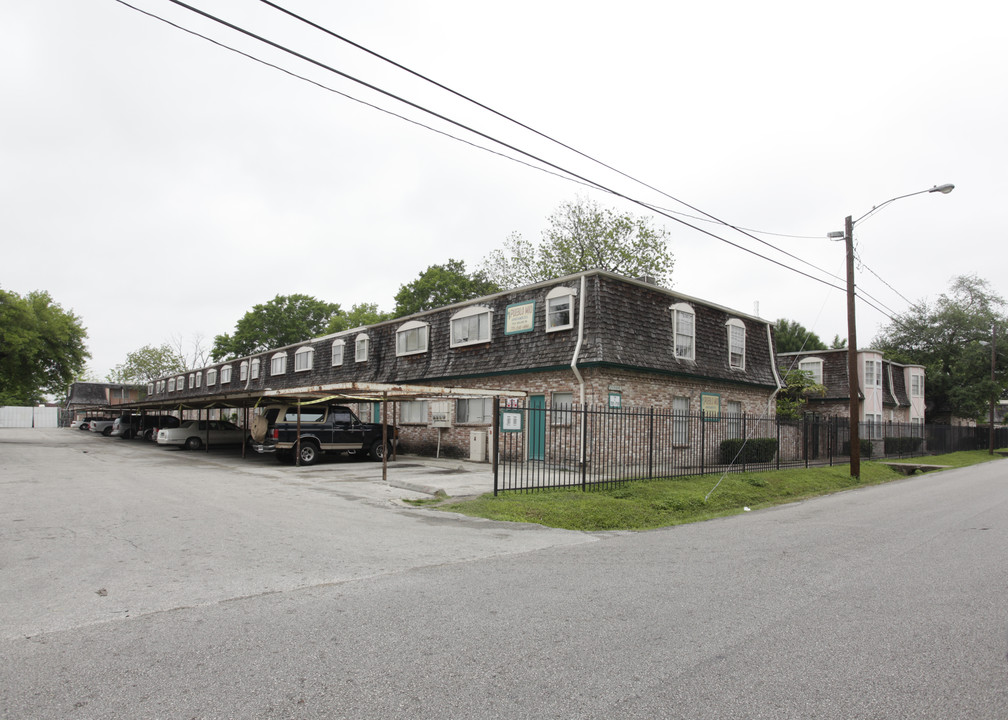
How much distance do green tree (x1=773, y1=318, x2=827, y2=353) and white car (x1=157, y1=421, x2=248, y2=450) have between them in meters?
38.3

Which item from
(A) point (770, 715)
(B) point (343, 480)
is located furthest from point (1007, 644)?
(B) point (343, 480)

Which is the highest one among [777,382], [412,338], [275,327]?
[275,327]

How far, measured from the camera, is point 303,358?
3462cm

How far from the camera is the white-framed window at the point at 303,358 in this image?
33.9m

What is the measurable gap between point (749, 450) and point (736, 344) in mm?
5671

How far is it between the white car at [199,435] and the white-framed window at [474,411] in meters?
12.5

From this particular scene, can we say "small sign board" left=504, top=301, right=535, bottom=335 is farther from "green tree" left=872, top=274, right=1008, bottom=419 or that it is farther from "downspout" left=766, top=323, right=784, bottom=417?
"green tree" left=872, top=274, right=1008, bottom=419

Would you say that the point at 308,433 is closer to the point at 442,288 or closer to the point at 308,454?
the point at 308,454

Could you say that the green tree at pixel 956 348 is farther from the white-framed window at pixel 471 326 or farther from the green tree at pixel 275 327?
the green tree at pixel 275 327

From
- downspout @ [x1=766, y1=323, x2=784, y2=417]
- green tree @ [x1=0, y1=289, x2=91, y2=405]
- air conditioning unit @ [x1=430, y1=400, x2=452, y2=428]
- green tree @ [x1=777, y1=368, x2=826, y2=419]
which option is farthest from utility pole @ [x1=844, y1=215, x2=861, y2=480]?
green tree @ [x1=0, y1=289, x2=91, y2=405]

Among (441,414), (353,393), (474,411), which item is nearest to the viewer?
(353,393)

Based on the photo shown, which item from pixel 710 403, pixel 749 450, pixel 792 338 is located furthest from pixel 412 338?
pixel 792 338

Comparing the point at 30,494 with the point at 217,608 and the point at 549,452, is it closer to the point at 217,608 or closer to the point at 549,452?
the point at 217,608

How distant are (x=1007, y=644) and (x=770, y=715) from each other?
2.47m
